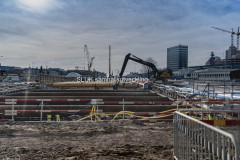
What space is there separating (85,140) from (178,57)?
608ft

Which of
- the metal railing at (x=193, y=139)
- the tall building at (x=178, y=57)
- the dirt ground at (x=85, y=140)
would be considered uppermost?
the tall building at (x=178, y=57)

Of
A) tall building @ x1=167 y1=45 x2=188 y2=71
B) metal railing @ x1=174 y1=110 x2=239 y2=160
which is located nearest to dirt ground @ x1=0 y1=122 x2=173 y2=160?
metal railing @ x1=174 y1=110 x2=239 y2=160

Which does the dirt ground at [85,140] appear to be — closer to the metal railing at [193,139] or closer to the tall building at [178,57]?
the metal railing at [193,139]

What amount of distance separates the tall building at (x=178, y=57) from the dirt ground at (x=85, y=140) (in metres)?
177

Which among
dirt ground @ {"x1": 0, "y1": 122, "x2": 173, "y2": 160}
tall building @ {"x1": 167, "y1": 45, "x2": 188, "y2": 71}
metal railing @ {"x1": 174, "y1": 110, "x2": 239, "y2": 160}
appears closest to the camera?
metal railing @ {"x1": 174, "y1": 110, "x2": 239, "y2": 160}

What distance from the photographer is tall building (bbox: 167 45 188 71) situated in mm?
183500

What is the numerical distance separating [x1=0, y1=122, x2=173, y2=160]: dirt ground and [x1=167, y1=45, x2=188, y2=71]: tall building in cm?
17713

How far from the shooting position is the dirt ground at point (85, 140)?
620cm

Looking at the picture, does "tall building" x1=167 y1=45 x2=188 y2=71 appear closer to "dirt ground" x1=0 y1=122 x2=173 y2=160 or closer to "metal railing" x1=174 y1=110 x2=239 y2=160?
"dirt ground" x1=0 y1=122 x2=173 y2=160

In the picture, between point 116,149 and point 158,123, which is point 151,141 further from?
point 158,123

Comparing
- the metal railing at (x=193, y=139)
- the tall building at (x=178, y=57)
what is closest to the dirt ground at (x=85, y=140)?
the metal railing at (x=193, y=139)

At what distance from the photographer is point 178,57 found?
184m

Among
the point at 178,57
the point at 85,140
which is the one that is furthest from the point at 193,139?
the point at 178,57

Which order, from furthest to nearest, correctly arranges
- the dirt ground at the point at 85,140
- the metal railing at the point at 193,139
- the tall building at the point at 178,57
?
the tall building at the point at 178,57
the dirt ground at the point at 85,140
the metal railing at the point at 193,139
